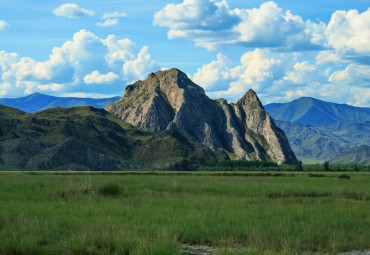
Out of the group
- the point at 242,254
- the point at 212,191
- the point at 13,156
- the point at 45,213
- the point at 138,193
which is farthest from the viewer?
the point at 13,156

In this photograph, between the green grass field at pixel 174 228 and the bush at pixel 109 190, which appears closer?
the green grass field at pixel 174 228

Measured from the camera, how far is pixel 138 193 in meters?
38.3

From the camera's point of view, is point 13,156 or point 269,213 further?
point 13,156

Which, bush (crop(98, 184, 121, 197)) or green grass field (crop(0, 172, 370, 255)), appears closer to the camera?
green grass field (crop(0, 172, 370, 255))

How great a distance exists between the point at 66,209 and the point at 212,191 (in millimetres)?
18551

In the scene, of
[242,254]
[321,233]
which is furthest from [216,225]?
[242,254]

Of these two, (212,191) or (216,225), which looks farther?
(212,191)

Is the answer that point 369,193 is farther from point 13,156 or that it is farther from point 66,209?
point 13,156

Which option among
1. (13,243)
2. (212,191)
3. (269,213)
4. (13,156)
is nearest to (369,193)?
(212,191)

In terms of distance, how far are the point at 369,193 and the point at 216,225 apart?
26.0 metres

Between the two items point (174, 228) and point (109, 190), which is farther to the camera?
point (109, 190)

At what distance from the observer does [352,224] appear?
2272cm

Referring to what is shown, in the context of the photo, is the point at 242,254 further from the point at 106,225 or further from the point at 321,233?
the point at 106,225

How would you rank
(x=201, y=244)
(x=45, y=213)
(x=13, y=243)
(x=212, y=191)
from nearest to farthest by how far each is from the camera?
(x=13, y=243) → (x=201, y=244) → (x=45, y=213) → (x=212, y=191)
